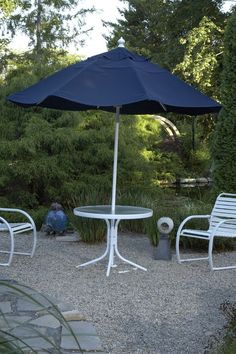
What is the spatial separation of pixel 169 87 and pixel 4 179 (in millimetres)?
4020

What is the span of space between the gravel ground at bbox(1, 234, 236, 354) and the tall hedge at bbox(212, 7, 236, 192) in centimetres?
169

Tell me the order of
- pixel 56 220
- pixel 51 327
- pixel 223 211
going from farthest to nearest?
pixel 56 220 → pixel 223 211 → pixel 51 327

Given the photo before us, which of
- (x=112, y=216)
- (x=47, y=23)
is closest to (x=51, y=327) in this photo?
(x=112, y=216)

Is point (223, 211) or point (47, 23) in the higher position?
point (47, 23)

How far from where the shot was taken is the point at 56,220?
7438 millimetres

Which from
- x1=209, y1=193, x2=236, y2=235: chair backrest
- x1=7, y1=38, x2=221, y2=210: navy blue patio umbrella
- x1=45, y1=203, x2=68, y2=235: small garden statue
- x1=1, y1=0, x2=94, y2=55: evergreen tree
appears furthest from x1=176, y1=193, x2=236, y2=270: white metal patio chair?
x1=1, y1=0, x2=94, y2=55: evergreen tree

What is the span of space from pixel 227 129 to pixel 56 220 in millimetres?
A: 2825

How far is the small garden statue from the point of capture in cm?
744

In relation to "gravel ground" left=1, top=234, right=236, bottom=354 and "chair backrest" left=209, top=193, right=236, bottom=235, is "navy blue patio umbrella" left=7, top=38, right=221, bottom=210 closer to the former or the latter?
"chair backrest" left=209, top=193, right=236, bottom=235

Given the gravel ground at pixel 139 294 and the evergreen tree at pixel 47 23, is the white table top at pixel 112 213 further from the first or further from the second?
the evergreen tree at pixel 47 23

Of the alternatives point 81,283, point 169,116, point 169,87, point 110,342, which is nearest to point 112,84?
point 169,87

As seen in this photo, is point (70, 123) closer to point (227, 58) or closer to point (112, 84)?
point (227, 58)

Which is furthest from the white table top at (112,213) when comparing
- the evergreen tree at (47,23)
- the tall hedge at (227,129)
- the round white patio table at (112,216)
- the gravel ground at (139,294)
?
the evergreen tree at (47,23)

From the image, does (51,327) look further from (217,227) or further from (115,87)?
(217,227)
